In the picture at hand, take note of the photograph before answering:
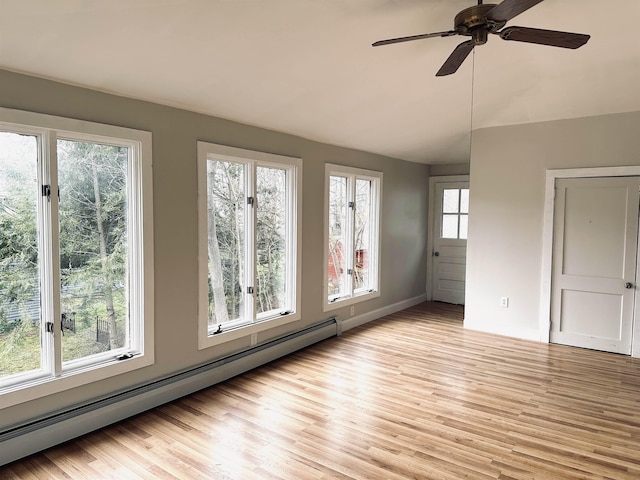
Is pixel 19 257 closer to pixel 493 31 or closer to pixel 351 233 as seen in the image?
pixel 493 31

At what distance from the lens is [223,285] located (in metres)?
3.93

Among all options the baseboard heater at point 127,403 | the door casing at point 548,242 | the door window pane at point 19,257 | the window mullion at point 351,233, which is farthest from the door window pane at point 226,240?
the door casing at point 548,242

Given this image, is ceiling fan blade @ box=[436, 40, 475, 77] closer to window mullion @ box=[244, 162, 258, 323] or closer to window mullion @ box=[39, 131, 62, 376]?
window mullion @ box=[244, 162, 258, 323]

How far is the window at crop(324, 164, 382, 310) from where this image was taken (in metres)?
5.24

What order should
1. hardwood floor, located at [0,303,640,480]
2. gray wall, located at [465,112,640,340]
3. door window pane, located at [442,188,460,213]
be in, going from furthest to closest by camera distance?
door window pane, located at [442,188,460,213] < gray wall, located at [465,112,640,340] < hardwood floor, located at [0,303,640,480]

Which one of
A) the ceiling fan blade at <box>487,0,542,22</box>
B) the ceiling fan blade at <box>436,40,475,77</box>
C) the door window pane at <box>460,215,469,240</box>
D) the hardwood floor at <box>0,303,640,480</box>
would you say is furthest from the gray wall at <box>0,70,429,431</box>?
the door window pane at <box>460,215,469,240</box>

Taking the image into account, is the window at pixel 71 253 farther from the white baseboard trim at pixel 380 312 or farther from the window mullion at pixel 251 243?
the white baseboard trim at pixel 380 312

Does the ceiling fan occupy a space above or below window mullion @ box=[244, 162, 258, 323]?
above

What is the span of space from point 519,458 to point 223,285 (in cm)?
269

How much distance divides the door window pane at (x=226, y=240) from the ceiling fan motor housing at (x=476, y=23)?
90.9 inches

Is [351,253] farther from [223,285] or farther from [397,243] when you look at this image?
[223,285]

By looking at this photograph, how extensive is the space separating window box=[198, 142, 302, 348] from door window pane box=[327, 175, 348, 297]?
0.77 m

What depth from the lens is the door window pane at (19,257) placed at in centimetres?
256

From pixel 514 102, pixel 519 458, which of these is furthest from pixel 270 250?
pixel 514 102
